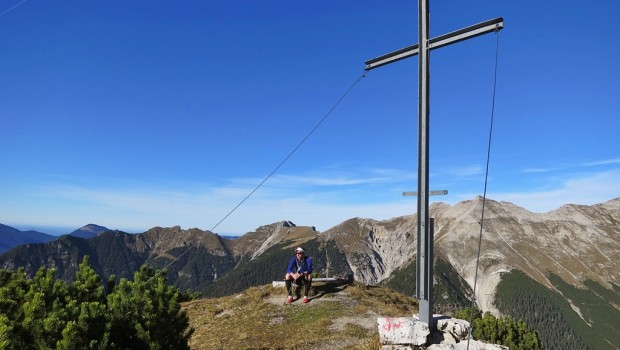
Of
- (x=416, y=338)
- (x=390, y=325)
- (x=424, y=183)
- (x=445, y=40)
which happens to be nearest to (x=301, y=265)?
(x=390, y=325)

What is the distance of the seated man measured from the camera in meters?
19.7

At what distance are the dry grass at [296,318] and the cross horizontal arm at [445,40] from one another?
10.7 metres

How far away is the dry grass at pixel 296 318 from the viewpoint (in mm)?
14789

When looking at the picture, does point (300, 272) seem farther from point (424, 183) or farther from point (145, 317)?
point (145, 317)

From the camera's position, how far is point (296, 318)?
58.3 ft

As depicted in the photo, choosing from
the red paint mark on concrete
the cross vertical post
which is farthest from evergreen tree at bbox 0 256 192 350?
the cross vertical post

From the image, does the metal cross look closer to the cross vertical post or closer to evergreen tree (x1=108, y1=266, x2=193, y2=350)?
the cross vertical post

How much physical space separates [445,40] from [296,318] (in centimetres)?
1420

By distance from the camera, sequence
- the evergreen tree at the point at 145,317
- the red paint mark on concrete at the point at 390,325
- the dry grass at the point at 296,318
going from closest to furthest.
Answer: the evergreen tree at the point at 145,317, the red paint mark on concrete at the point at 390,325, the dry grass at the point at 296,318

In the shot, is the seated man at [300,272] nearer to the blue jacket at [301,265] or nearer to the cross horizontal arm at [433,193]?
the blue jacket at [301,265]

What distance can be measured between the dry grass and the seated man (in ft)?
2.75

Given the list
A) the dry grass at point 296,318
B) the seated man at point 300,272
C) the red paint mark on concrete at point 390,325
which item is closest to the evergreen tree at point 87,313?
the dry grass at point 296,318

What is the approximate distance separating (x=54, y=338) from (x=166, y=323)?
9.89ft

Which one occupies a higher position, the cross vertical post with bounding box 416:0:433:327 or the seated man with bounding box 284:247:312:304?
the cross vertical post with bounding box 416:0:433:327
